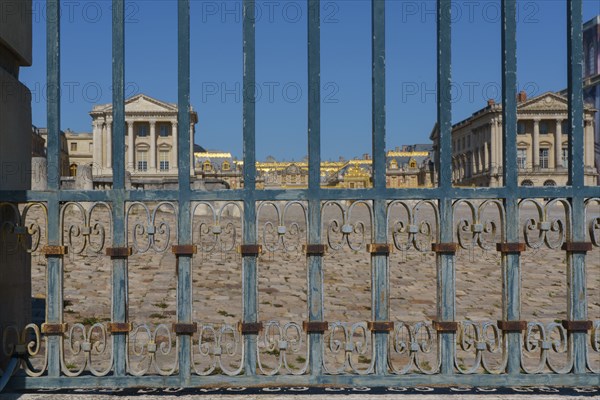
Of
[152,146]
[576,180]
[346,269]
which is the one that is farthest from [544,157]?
[576,180]

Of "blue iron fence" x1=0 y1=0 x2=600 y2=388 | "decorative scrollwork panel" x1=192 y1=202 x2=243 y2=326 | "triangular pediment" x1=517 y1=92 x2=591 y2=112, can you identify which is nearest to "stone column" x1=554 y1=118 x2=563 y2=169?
"triangular pediment" x1=517 y1=92 x2=591 y2=112

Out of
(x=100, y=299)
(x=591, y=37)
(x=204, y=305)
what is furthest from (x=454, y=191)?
(x=591, y=37)

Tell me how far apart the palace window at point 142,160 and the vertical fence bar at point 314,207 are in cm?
7633

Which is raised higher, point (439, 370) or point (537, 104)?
point (537, 104)

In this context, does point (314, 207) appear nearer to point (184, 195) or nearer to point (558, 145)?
point (184, 195)

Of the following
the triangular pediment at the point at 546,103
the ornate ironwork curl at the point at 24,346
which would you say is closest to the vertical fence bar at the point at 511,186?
the ornate ironwork curl at the point at 24,346

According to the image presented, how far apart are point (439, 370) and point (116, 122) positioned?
243cm

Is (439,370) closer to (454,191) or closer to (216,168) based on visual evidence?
(454,191)

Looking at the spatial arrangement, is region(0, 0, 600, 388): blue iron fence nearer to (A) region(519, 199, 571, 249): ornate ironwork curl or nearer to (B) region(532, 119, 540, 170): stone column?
(A) region(519, 199, 571, 249): ornate ironwork curl

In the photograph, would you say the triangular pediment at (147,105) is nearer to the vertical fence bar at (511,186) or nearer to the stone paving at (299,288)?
the stone paving at (299,288)

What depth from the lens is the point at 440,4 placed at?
150 inches

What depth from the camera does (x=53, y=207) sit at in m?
3.71

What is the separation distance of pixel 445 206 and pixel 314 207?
2.54ft

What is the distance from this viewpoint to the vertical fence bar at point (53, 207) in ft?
12.1
